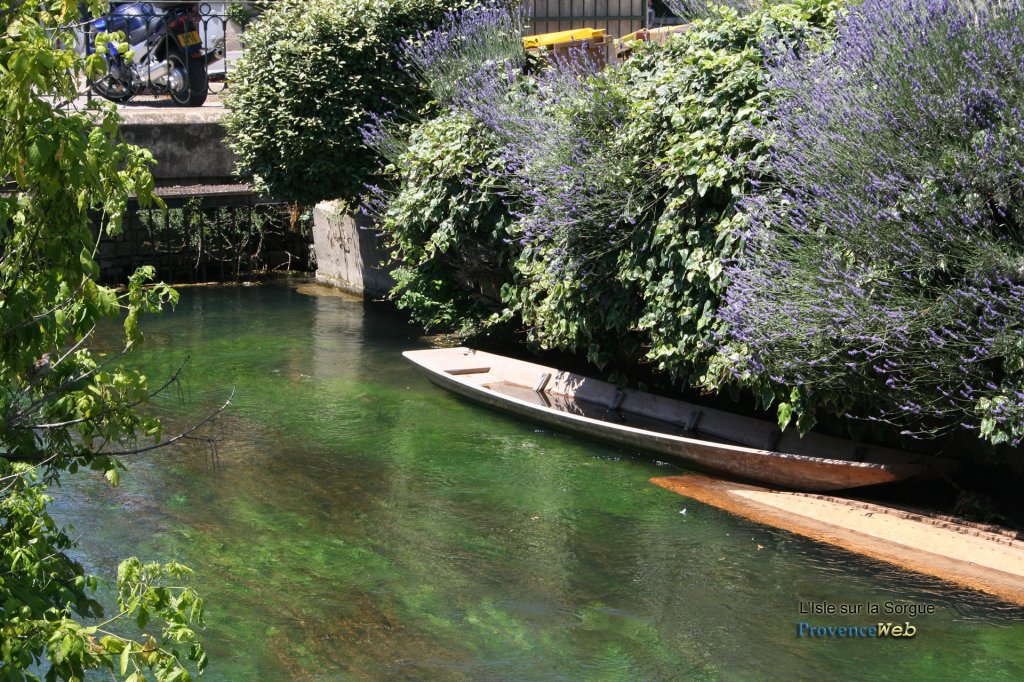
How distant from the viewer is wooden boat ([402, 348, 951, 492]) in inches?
302

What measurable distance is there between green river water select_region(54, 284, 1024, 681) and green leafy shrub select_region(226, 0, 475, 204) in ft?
14.4

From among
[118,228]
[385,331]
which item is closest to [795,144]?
[118,228]

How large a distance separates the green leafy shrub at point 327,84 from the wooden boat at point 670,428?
364 cm

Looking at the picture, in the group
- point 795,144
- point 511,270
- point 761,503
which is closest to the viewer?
point 795,144

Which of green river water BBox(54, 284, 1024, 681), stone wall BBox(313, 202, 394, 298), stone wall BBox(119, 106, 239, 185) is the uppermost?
stone wall BBox(119, 106, 239, 185)

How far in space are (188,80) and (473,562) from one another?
1369 centimetres

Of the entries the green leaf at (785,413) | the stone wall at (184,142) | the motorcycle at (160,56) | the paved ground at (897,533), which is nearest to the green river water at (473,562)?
the paved ground at (897,533)

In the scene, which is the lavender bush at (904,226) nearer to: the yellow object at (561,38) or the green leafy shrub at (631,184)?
the green leafy shrub at (631,184)

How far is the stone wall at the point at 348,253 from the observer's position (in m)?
15.5

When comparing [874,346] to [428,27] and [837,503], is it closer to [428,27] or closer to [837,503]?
[837,503]

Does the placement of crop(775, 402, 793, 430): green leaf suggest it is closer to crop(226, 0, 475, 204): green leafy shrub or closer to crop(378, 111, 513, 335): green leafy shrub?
crop(378, 111, 513, 335): green leafy shrub

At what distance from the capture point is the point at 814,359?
706 centimetres

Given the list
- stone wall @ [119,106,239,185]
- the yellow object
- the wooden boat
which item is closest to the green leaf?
the wooden boat

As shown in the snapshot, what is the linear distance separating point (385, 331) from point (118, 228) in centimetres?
1021
